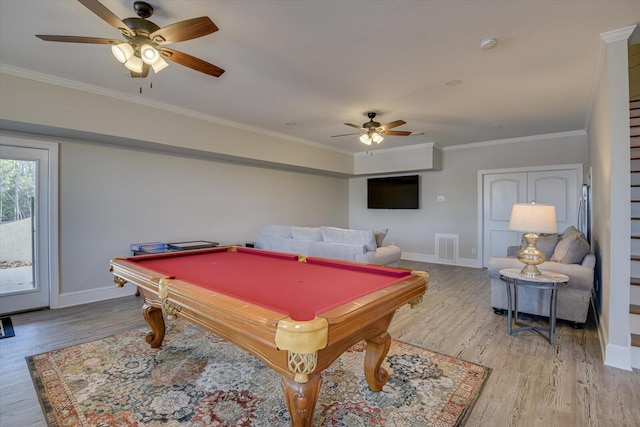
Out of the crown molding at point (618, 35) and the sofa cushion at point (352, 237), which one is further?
the sofa cushion at point (352, 237)

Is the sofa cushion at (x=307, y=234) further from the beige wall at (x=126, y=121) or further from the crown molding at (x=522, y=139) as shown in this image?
the crown molding at (x=522, y=139)

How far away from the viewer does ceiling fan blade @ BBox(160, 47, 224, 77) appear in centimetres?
224

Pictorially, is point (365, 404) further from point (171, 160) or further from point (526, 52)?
point (171, 160)

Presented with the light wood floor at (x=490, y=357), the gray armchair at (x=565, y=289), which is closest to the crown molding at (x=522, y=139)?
the gray armchair at (x=565, y=289)

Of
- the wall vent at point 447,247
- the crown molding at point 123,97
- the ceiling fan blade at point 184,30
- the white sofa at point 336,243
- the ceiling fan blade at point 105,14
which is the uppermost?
the crown molding at point 123,97

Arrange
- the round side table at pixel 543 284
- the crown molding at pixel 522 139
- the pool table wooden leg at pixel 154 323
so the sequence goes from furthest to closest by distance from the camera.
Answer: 1. the crown molding at pixel 522 139
2. the round side table at pixel 543 284
3. the pool table wooden leg at pixel 154 323

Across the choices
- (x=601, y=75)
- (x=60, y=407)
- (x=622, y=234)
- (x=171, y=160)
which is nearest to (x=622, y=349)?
(x=622, y=234)

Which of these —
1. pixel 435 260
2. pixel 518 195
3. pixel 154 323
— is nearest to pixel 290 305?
pixel 154 323

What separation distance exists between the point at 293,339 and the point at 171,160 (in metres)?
4.37

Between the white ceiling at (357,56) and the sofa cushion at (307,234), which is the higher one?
the white ceiling at (357,56)

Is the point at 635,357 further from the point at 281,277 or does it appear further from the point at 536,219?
the point at 281,277

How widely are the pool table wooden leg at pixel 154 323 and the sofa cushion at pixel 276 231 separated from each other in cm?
266

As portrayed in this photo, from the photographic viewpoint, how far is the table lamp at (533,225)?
9.27 ft

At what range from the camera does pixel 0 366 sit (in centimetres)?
231
